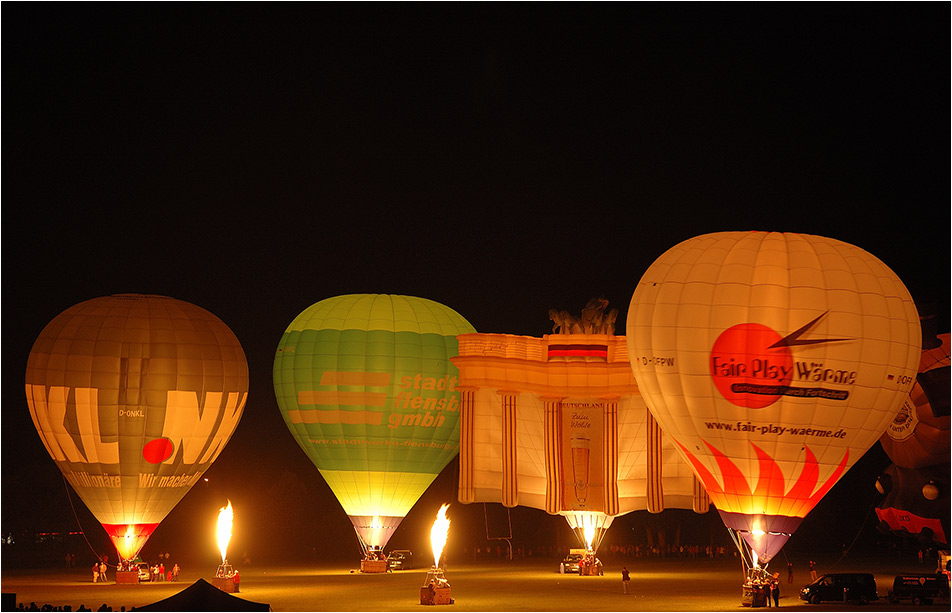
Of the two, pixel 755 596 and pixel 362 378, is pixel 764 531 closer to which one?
pixel 755 596

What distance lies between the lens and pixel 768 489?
19969 mm

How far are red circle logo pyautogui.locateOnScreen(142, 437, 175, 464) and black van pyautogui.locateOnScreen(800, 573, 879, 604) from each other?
524 inches

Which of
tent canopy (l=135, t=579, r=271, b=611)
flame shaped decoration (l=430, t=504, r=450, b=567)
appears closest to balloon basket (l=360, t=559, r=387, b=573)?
flame shaped decoration (l=430, t=504, r=450, b=567)

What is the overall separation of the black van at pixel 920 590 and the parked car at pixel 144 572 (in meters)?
14.8

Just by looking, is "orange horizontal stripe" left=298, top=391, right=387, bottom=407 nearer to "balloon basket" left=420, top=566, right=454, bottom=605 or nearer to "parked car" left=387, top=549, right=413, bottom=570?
"parked car" left=387, top=549, right=413, bottom=570

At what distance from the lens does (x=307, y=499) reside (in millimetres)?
46688

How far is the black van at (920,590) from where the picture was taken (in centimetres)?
2022

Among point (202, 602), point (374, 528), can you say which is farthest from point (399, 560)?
point (202, 602)

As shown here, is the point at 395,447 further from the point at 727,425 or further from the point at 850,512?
the point at 850,512

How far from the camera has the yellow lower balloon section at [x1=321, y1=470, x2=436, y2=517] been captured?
93.5 feet

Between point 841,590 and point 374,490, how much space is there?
11.8 m

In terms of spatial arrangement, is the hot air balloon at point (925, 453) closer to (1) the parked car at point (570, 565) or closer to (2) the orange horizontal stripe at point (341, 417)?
(1) the parked car at point (570, 565)

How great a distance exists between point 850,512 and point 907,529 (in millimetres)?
22408

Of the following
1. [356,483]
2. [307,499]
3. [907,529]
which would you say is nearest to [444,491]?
[307,499]
